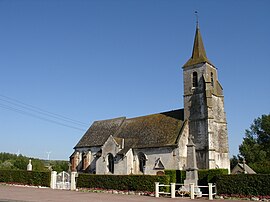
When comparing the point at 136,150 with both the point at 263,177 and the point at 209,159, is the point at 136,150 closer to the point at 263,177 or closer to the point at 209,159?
the point at 209,159

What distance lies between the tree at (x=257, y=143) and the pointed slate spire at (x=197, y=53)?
86.9 feet

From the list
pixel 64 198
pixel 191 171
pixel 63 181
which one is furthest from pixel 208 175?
pixel 63 181

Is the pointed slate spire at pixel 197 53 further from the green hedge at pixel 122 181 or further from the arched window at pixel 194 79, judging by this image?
the green hedge at pixel 122 181

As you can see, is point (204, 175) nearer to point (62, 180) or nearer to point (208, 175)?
point (208, 175)

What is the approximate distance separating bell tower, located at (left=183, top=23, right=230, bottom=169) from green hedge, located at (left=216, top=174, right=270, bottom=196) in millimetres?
9344

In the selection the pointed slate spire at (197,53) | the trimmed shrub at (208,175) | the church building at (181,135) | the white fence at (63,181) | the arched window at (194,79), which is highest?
the pointed slate spire at (197,53)

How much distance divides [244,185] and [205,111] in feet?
44.1

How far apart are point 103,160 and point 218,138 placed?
14.3m

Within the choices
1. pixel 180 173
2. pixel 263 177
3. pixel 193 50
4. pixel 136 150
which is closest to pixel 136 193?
pixel 180 173

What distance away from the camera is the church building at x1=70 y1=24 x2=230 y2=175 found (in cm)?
3173

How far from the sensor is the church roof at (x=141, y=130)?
33719 millimetres

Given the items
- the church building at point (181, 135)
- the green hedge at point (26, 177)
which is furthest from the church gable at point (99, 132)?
the green hedge at point (26, 177)

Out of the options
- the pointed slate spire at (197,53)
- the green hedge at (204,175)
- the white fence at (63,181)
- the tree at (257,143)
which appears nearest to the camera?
the green hedge at (204,175)

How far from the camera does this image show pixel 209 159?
1206 inches
